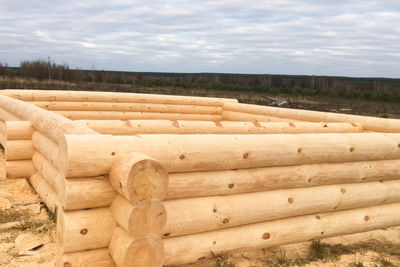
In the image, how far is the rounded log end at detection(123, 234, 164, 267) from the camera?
2977 mm

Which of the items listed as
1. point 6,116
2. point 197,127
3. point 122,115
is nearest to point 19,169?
point 6,116

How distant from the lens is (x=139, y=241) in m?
3.00

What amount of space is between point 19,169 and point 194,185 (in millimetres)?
3901

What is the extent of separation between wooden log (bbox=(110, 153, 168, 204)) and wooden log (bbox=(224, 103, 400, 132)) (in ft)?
17.8

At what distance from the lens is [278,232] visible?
160 inches

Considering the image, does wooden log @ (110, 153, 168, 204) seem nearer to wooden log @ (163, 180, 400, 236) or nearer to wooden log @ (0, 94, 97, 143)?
wooden log @ (163, 180, 400, 236)

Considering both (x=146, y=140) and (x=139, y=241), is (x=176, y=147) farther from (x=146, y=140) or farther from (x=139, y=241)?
(x=139, y=241)

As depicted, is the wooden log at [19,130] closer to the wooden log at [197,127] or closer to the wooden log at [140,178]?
the wooden log at [197,127]

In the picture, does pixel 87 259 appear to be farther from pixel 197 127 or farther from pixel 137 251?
pixel 197 127

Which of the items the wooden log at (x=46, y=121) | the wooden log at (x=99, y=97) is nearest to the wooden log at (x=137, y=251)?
the wooden log at (x=46, y=121)

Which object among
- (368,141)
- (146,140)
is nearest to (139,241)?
(146,140)

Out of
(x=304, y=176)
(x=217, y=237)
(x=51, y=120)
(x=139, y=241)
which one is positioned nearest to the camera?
(x=139, y=241)

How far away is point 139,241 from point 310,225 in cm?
213

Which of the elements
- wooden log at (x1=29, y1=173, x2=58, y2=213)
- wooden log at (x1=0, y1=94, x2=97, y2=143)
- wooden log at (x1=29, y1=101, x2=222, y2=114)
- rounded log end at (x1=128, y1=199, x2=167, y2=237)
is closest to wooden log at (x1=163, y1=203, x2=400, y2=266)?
rounded log end at (x1=128, y1=199, x2=167, y2=237)
